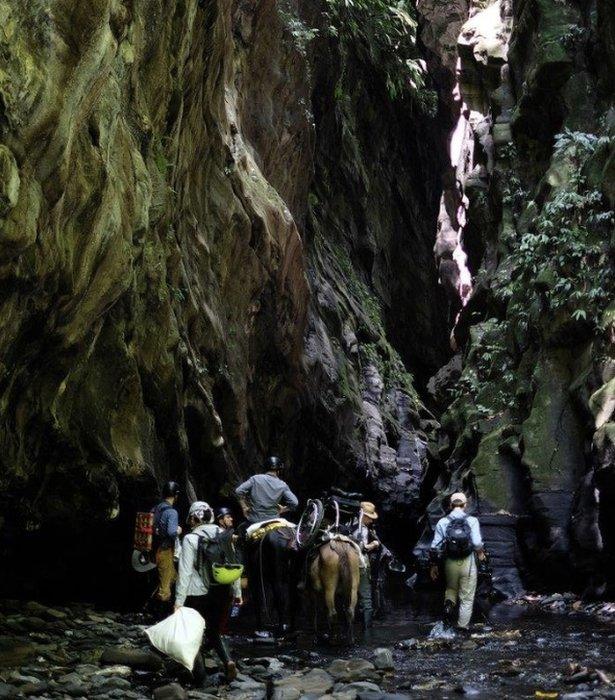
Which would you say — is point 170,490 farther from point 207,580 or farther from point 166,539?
point 207,580

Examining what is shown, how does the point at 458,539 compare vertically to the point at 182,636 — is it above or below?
above

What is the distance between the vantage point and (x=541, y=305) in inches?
861

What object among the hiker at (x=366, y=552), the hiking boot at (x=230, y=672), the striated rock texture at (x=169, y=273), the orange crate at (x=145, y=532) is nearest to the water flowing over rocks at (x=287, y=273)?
the striated rock texture at (x=169, y=273)

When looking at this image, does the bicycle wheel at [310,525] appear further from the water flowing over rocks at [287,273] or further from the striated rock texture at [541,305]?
the striated rock texture at [541,305]

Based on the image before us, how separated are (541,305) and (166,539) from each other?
13127 mm

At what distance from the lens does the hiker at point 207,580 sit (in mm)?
7852

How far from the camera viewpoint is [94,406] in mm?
11797

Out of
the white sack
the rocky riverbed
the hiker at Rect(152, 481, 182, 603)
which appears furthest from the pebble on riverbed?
the white sack

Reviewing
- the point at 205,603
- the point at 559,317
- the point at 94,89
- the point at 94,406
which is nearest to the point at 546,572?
the point at 559,317

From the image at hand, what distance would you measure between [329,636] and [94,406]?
4322 millimetres

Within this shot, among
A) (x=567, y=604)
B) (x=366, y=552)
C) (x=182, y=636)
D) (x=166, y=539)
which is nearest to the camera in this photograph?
(x=182, y=636)

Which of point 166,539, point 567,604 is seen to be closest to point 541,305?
point 567,604

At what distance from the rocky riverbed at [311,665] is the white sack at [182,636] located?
11.5 inches

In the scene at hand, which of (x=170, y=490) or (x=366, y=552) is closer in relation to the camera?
(x=170, y=490)
